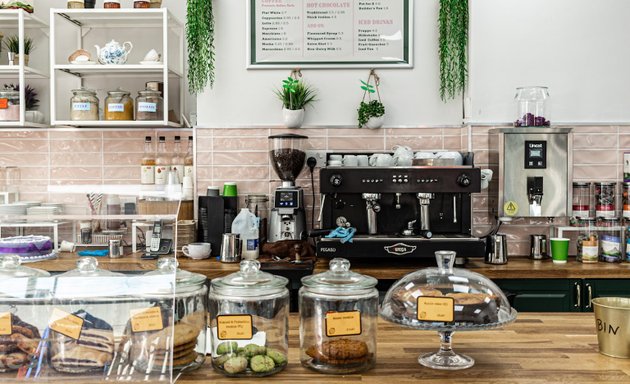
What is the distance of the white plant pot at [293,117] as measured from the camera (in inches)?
163

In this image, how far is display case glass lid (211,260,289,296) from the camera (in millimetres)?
1664

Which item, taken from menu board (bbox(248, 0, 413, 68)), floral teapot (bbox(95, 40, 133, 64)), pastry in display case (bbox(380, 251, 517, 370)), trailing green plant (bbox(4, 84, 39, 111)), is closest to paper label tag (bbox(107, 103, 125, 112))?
floral teapot (bbox(95, 40, 133, 64))

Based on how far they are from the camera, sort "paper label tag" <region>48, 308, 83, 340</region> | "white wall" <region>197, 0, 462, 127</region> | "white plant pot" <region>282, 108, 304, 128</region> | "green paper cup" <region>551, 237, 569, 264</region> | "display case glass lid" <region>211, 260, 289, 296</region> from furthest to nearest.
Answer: "white wall" <region>197, 0, 462, 127</region>
"white plant pot" <region>282, 108, 304, 128</region>
"green paper cup" <region>551, 237, 569, 264</region>
"display case glass lid" <region>211, 260, 289, 296</region>
"paper label tag" <region>48, 308, 83, 340</region>

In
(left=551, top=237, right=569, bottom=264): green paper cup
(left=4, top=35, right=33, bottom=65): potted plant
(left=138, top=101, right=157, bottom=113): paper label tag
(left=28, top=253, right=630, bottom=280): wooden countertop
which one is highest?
(left=4, top=35, right=33, bottom=65): potted plant

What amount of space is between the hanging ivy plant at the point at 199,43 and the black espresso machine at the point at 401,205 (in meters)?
1.12

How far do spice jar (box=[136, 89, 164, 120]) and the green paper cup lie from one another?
8.31 feet

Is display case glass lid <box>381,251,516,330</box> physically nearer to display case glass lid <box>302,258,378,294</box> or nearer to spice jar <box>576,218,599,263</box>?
display case glass lid <box>302,258,378,294</box>

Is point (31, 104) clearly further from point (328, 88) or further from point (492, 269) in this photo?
point (492, 269)

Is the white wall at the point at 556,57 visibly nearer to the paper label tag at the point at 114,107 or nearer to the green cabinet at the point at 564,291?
the green cabinet at the point at 564,291

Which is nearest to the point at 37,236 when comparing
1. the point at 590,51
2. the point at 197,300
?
the point at 197,300

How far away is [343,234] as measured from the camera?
3602mm

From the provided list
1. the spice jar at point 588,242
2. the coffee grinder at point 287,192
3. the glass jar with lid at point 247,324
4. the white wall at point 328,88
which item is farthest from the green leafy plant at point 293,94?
the glass jar with lid at point 247,324

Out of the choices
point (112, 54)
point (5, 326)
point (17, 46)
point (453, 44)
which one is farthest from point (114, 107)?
point (5, 326)

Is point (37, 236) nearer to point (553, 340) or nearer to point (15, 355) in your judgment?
point (15, 355)
